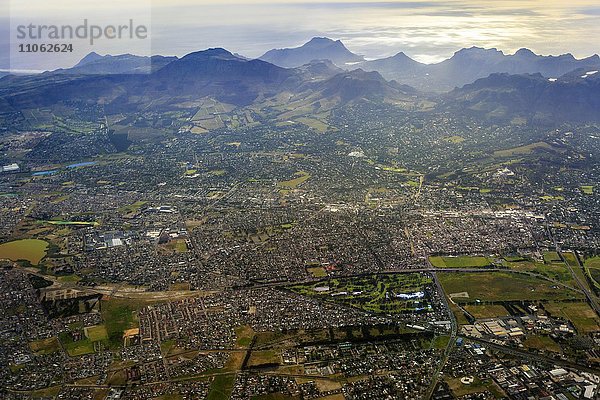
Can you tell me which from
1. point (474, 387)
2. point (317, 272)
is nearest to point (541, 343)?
point (474, 387)

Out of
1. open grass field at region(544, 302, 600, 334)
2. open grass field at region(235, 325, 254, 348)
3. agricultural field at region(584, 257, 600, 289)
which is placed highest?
agricultural field at region(584, 257, 600, 289)

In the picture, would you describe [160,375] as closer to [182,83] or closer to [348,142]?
[348,142]

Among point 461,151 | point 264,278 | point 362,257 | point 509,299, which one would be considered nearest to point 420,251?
point 362,257

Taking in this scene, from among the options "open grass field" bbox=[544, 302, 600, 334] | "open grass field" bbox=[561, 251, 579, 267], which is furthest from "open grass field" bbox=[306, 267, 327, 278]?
"open grass field" bbox=[561, 251, 579, 267]

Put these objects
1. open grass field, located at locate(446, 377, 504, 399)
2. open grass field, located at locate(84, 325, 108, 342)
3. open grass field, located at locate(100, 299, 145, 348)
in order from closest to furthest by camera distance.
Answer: open grass field, located at locate(446, 377, 504, 399)
open grass field, located at locate(84, 325, 108, 342)
open grass field, located at locate(100, 299, 145, 348)

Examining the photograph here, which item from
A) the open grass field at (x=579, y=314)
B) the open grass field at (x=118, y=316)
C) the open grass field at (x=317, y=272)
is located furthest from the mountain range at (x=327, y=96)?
the open grass field at (x=118, y=316)

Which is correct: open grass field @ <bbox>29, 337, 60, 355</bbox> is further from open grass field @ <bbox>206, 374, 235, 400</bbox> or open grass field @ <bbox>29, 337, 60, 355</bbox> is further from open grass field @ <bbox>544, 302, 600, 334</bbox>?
open grass field @ <bbox>544, 302, 600, 334</bbox>

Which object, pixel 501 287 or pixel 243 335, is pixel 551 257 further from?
pixel 243 335
